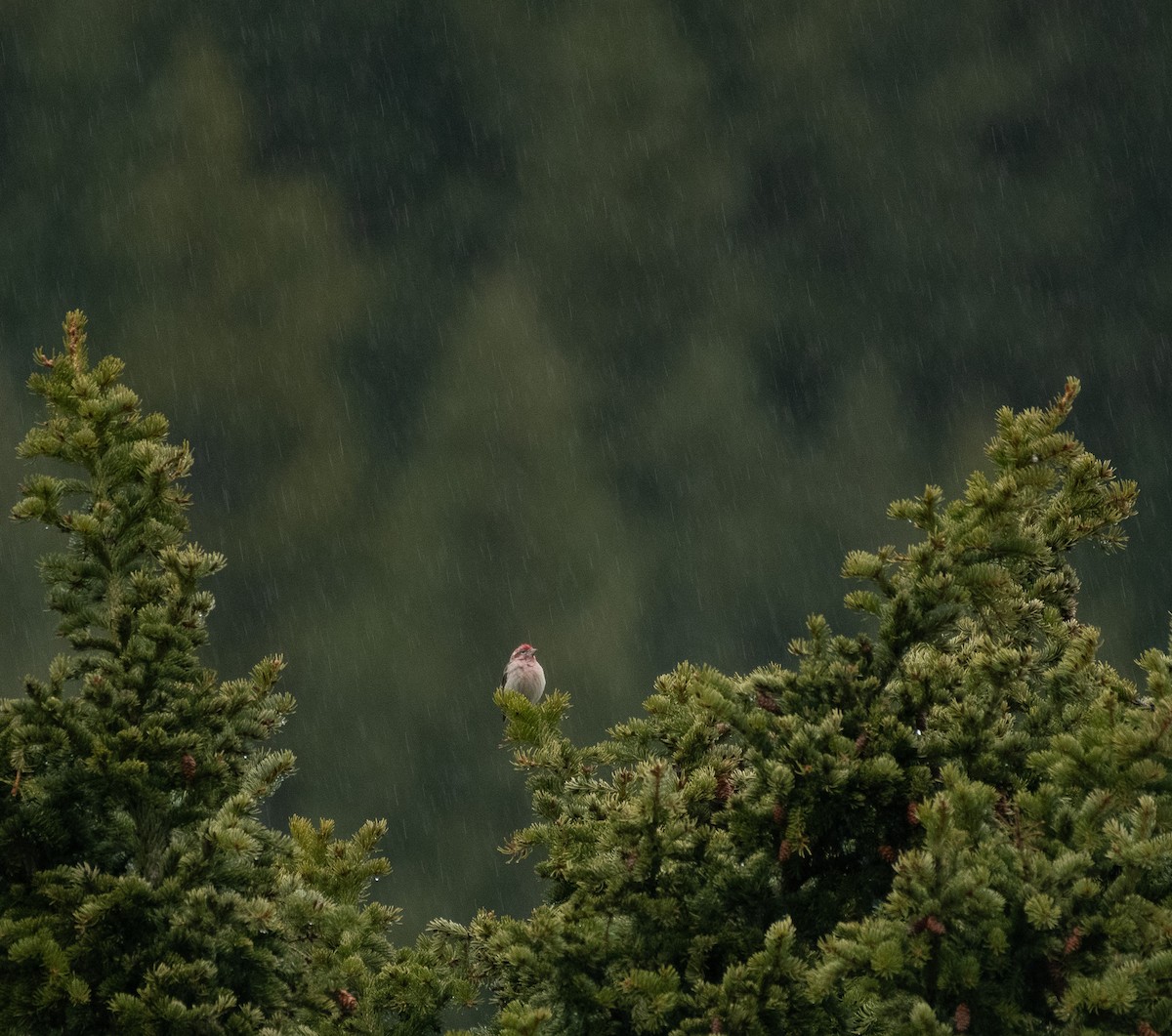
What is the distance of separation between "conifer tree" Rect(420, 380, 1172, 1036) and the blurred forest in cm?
6787

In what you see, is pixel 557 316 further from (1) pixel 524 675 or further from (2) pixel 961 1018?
(2) pixel 961 1018

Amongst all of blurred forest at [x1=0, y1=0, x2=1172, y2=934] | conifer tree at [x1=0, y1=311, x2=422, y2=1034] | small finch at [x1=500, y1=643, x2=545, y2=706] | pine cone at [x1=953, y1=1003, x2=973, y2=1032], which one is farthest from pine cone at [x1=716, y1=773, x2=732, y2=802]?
blurred forest at [x1=0, y1=0, x2=1172, y2=934]

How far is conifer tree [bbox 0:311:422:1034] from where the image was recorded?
619 cm

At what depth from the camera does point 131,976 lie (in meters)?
6.25

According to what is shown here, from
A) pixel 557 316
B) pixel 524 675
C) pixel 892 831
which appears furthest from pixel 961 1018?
pixel 557 316

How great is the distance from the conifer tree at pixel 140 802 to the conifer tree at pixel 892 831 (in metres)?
0.95


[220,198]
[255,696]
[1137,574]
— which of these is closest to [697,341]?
[220,198]

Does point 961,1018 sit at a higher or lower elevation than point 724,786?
lower

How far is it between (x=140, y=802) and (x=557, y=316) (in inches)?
6182

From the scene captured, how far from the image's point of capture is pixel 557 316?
162 m

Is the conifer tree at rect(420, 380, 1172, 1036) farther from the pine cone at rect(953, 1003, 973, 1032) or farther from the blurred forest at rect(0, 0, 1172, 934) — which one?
A: the blurred forest at rect(0, 0, 1172, 934)

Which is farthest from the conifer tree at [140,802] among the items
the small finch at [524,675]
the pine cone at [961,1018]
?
the small finch at [524,675]

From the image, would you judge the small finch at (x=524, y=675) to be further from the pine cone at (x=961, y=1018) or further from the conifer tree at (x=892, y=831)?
the pine cone at (x=961, y=1018)

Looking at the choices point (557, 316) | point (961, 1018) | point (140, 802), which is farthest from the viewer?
point (557, 316)
